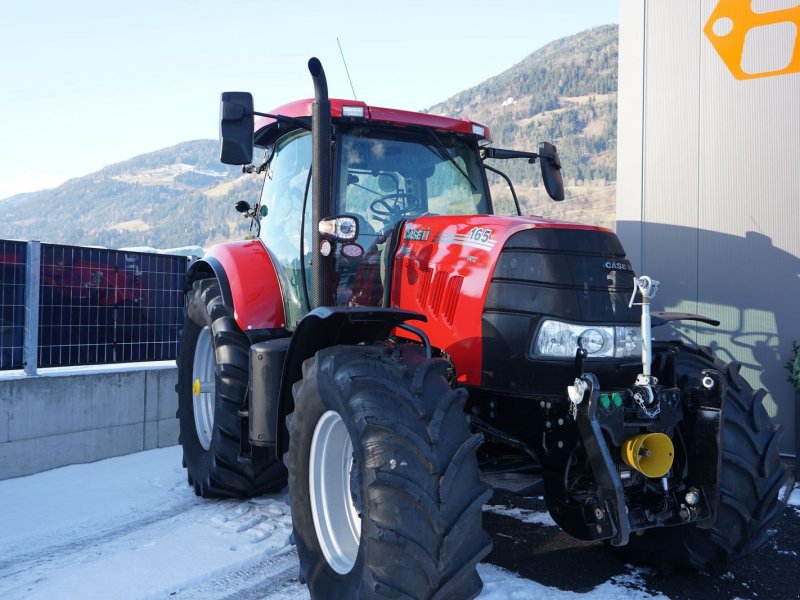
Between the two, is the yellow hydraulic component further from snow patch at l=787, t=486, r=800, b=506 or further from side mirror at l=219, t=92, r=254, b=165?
snow patch at l=787, t=486, r=800, b=506

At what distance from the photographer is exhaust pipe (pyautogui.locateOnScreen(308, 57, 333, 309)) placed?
11.3 ft

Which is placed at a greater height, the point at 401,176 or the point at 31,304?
the point at 401,176

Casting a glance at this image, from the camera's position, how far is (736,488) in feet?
10.3

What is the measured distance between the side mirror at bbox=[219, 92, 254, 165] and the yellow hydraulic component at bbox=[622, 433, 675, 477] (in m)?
2.12

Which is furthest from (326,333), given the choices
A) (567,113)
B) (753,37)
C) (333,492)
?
(567,113)

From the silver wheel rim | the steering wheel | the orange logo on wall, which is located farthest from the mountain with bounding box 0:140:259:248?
the silver wheel rim

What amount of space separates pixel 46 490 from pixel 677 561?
4.12m

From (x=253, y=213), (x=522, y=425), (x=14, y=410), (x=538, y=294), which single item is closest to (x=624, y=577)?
(x=522, y=425)

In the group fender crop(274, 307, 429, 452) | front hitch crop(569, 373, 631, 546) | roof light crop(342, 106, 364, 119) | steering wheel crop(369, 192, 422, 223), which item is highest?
roof light crop(342, 106, 364, 119)

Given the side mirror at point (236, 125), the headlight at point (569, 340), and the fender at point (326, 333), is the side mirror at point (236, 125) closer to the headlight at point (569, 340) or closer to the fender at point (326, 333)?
the fender at point (326, 333)

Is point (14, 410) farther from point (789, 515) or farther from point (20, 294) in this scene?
point (789, 515)

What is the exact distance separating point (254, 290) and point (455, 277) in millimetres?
1528

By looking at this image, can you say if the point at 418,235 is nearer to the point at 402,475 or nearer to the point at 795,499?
the point at 402,475

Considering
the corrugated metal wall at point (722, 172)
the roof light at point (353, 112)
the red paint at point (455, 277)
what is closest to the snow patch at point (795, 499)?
the corrugated metal wall at point (722, 172)
